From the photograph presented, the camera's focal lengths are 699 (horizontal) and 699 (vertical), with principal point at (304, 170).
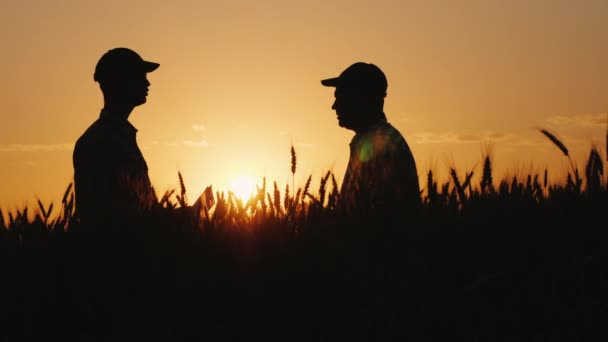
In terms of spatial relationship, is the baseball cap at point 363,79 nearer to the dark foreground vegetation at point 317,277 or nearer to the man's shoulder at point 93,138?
the man's shoulder at point 93,138

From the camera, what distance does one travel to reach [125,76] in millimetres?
6566

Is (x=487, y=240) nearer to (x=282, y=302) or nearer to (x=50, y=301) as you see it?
(x=282, y=302)

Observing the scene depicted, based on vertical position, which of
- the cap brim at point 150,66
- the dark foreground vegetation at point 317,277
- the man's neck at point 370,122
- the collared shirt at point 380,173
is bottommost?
the dark foreground vegetation at point 317,277

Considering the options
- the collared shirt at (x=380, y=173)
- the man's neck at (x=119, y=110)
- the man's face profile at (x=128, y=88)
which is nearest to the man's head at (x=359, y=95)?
the collared shirt at (x=380, y=173)

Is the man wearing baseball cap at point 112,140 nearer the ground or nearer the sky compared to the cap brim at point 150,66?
nearer the ground

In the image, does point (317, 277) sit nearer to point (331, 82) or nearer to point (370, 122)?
point (370, 122)

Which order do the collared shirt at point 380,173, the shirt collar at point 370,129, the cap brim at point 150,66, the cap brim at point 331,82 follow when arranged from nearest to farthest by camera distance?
1. the collared shirt at point 380,173
2. the shirt collar at point 370,129
3. the cap brim at point 150,66
4. the cap brim at point 331,82

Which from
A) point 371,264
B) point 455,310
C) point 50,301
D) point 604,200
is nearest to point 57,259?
point 50,301

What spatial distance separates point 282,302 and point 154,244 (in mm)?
777

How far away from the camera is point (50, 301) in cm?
333

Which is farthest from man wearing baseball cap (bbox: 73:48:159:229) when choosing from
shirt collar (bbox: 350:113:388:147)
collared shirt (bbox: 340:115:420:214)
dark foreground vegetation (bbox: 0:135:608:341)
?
shirt collar (bbox: 350:113:388:147)

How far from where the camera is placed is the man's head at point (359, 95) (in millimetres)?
6656

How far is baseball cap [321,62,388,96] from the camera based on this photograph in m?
6.64

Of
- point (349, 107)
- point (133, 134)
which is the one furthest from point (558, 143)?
point (133, 134)
